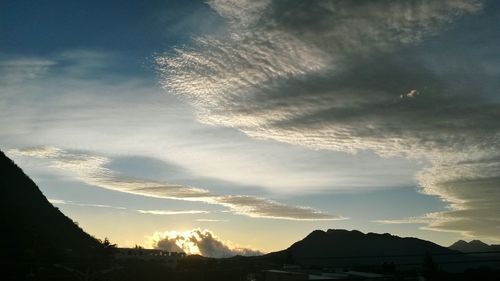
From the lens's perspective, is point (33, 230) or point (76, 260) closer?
point (76, 260)

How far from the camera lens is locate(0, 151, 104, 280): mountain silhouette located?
281 feet

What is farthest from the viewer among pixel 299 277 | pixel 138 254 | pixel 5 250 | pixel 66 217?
pixel 138 254

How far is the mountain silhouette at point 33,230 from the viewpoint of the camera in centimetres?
8575

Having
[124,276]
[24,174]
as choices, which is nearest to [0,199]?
[24,174]

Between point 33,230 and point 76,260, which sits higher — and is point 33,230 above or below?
above

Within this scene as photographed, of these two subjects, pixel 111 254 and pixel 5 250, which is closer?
pixel 5 250

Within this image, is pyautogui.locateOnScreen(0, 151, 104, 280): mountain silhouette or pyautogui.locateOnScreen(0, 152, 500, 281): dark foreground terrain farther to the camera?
pyautogui.locateOnScreen(0, 151, 104, 280): mountain silhouette

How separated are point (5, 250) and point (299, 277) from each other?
5776cm

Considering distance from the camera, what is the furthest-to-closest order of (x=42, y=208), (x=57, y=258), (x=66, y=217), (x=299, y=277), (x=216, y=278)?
(x=66, y=217), (x=42, y=208), (x=216, y=278), (x=57, y=258), (x=299, y=277)

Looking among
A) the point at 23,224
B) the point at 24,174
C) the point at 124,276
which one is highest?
the point at 24,174

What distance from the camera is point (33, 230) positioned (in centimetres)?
9900

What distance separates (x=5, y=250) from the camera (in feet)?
271

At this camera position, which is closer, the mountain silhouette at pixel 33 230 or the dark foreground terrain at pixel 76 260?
the dark foreground terrain at pixel 76 260

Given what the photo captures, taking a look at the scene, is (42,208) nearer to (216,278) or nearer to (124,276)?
(124,276)
